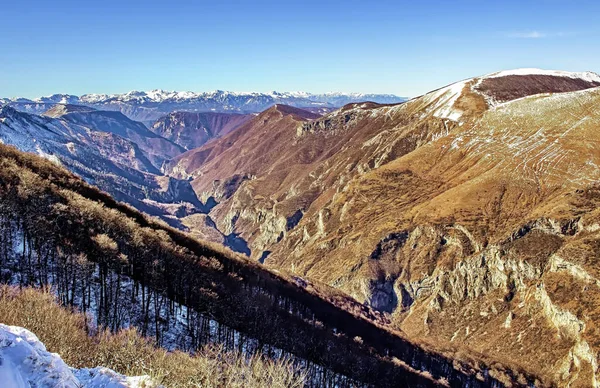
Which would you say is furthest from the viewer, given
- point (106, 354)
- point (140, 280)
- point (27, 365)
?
point (140, 280)

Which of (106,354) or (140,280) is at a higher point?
(106,354)

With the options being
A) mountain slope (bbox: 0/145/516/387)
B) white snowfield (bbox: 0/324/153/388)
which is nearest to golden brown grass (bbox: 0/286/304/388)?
white snowfield (bbox: 0/324/153/388)

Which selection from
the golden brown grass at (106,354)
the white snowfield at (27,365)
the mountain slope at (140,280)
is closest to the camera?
the white snowfield at (27,365)

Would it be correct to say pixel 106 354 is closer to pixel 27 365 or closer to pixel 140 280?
pixel 27 365

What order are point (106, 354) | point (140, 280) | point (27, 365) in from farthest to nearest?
point (140, 280), point (106, 354), point (27, 365)

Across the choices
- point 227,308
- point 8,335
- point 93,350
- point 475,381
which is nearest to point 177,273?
point 227,308

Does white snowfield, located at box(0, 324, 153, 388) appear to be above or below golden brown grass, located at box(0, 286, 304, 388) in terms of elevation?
above

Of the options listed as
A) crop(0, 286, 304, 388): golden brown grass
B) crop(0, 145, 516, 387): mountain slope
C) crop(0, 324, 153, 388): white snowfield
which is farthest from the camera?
crop(0, 145, 516, 387): mountain slope

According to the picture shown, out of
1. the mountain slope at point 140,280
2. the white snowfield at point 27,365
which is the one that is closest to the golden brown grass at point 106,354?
the white snowfield at point 27,365

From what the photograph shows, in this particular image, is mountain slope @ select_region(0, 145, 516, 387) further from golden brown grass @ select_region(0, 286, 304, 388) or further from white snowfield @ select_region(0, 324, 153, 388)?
white snowfield @ select_region(0, 324, 153, 388)

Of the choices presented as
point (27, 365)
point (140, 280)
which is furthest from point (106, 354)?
point (140, 280)

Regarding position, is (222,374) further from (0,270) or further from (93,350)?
(0,270)

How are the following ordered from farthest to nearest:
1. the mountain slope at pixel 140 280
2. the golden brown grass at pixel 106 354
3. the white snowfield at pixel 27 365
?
the mountain slope at pixel 140 280, the golden brown grass at pixel 106 354, the white snowfield at pixel 27 365

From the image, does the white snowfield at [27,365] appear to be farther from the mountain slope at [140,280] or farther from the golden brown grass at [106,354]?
the mountain slope at [140,280]
